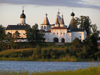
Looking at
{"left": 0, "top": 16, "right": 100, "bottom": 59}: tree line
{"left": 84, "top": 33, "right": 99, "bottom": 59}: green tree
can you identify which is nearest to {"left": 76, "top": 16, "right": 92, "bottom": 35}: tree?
{"left": 0, "top": 16, "right": 100, "bottom": 59}: tree line

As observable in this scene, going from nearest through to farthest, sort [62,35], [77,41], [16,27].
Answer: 1. [77,41]
2. [62,35]
3. [16,27]

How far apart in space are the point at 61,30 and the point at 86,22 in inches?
283

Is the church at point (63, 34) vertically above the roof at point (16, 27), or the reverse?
the roof at point (16, 27)

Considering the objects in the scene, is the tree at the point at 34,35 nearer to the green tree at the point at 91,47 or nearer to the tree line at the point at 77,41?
the tree line at the point at 77,41

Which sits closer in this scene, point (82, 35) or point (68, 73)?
point (68, 73)

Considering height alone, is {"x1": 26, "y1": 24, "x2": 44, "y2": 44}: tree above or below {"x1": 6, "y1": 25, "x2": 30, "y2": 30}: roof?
below

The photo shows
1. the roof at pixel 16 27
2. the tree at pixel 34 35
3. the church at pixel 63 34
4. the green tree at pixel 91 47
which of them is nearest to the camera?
the green tree at pixel 91 47

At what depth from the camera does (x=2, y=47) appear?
58.1 metres

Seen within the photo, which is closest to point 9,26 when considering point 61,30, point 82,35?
point 61,30

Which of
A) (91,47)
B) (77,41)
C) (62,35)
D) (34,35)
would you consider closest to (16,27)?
(62,35)

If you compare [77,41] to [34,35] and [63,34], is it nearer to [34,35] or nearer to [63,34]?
[34,35]

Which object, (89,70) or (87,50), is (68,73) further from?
(87,50)

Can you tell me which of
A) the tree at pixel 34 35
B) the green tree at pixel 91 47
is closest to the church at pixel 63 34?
the tree at pixel 34 35

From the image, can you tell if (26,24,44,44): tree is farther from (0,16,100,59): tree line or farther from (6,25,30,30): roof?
(6,25,30,30): roof
